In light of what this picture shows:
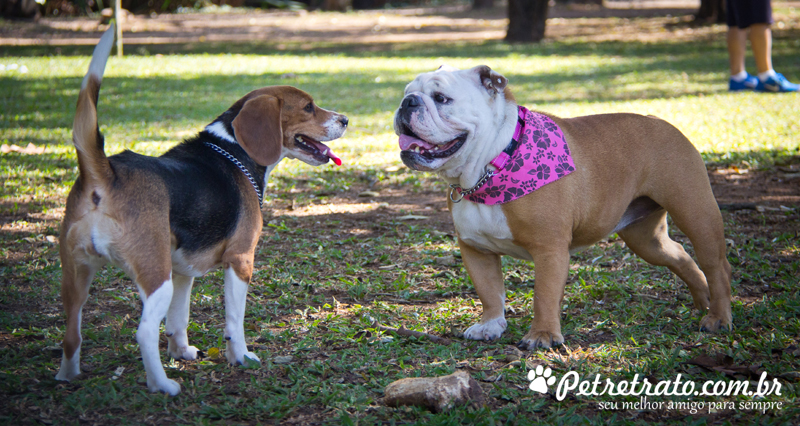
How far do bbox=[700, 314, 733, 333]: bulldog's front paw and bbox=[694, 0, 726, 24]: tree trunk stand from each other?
2287 centimetres

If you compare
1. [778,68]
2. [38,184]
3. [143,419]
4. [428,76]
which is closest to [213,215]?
[143,419]

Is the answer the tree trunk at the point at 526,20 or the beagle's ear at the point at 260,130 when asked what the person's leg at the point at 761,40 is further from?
the tree trunk at the point at 526,20

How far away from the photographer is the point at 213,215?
352 centimetres

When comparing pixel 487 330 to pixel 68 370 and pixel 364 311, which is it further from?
pixel 68 370

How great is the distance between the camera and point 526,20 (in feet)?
→ 69.8

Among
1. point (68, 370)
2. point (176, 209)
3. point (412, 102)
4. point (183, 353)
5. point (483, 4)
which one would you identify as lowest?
point (183, 353)

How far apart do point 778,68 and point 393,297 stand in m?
13.6

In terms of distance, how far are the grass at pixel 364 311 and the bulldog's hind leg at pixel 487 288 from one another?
99 mm

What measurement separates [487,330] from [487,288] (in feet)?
0.84

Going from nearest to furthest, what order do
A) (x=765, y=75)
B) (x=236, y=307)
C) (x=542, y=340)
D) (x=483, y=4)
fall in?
(x=236, y=307) → (x=542, y=340) → (x=765, y=75) → (x=483, y=4)

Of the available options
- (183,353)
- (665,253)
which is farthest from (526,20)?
(183,353)

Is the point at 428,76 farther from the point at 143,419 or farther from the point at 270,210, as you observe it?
the point at 270,210
